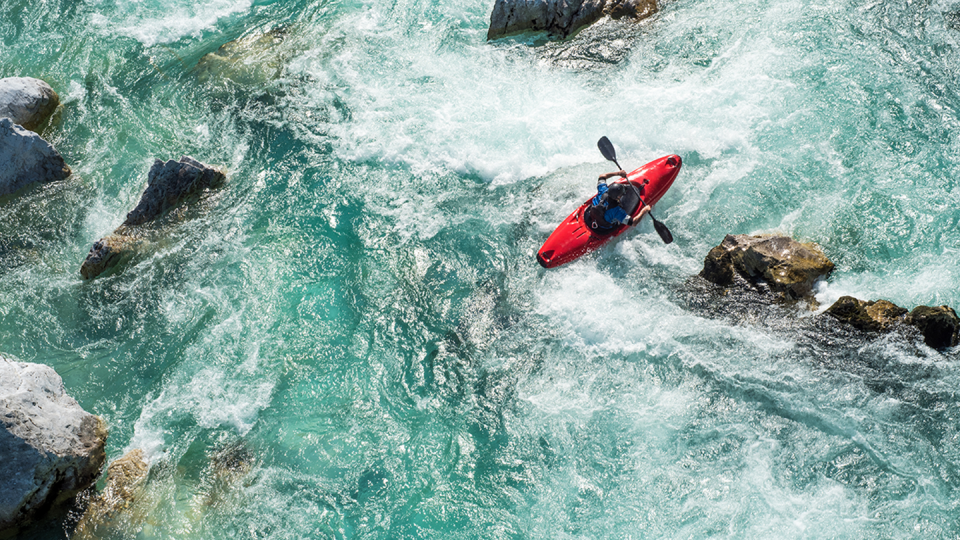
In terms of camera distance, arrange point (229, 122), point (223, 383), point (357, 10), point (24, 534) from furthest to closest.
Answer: point (357, 10) → point (229, 122) → point (223, 383) → point (24, 534)

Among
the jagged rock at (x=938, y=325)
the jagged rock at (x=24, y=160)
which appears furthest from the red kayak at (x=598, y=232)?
the jagged rock at (x=24, y=160)

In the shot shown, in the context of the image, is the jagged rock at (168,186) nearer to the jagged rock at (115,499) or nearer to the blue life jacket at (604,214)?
the jagged rock at (115,499)

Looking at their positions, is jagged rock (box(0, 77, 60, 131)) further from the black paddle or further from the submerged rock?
the submerged rock

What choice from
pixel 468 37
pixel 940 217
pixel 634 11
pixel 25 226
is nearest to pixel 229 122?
pixel 25 226

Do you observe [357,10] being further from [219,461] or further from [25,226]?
[219,461]

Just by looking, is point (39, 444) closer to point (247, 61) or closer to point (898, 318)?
point (247, 61)
